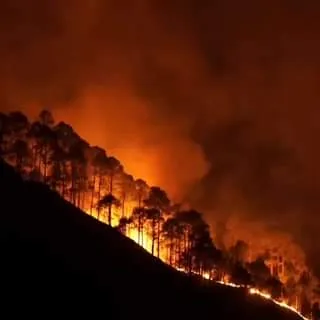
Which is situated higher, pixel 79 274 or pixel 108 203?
pixel 108 203

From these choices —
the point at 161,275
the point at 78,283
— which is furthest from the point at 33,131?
the point at 78,283

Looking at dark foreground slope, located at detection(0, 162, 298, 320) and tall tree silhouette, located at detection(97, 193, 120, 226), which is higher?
tall tree silhouette, located at detection(97, 193, 120, 226)

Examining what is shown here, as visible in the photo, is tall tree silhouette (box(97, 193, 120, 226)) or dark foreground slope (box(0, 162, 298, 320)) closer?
dark foreground slope (box(0, 162, 298, 320))

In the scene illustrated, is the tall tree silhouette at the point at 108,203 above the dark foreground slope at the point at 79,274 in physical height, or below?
above

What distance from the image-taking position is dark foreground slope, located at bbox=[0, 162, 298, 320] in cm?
10950

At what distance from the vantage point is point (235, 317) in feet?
544

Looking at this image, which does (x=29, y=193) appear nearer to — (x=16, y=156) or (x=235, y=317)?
(x=16, y=156)

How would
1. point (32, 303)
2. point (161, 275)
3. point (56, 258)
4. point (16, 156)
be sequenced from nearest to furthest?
point (32, 303), point (56, 258), point (161, 275), point (16, 156)

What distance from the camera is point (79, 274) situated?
4973 inches

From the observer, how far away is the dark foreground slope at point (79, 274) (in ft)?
359

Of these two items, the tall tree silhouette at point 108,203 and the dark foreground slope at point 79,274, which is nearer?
the dark foreground slope at point 79,274

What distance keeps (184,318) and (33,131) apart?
51.3 meters

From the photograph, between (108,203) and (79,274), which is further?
(108,203)

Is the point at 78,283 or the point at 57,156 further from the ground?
the point at 57,156
